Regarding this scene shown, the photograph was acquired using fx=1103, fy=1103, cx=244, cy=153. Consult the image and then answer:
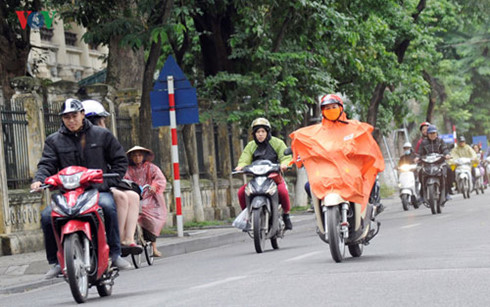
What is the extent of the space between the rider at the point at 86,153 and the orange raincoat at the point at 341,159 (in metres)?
2.57

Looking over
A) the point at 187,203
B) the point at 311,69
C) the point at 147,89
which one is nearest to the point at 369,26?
the point at 311,69

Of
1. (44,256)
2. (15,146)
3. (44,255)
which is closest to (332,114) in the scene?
(44,256)

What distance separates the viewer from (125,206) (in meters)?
10.5

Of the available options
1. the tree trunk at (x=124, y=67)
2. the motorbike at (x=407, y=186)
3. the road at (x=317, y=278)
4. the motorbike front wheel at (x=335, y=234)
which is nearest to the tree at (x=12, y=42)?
the tree trunk at (x=124, y=67)

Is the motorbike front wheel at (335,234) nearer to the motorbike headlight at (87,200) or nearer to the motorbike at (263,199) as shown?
the motorbike headlight at (87,200)

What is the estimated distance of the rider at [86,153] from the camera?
9961 mm

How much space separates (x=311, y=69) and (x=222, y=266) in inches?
571

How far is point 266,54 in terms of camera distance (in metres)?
25.0

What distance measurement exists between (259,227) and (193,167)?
10.5 metres

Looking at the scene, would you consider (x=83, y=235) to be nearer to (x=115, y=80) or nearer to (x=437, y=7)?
(x=115, y=80)

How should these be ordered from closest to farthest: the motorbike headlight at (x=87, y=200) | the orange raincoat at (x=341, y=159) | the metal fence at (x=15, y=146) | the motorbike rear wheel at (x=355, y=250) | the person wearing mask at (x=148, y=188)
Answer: the motorbike headlight at (x=87, y=200) < the orange raincoat at (x=341, y=159) < the motorbike rear wheel at (x=355, y=250) < the person wearing mask at (x=148, y=188) < the metal fence at (x=15, y=146)

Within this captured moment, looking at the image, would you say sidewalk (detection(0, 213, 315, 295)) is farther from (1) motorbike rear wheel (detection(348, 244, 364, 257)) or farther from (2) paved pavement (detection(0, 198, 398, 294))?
(1) motorbike rear wheel (detection(348, 244, 364, 257))

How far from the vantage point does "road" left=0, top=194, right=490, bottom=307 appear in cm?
825

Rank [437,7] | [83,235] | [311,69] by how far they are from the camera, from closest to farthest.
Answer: [83,235]
[311,69]
[437,7]
